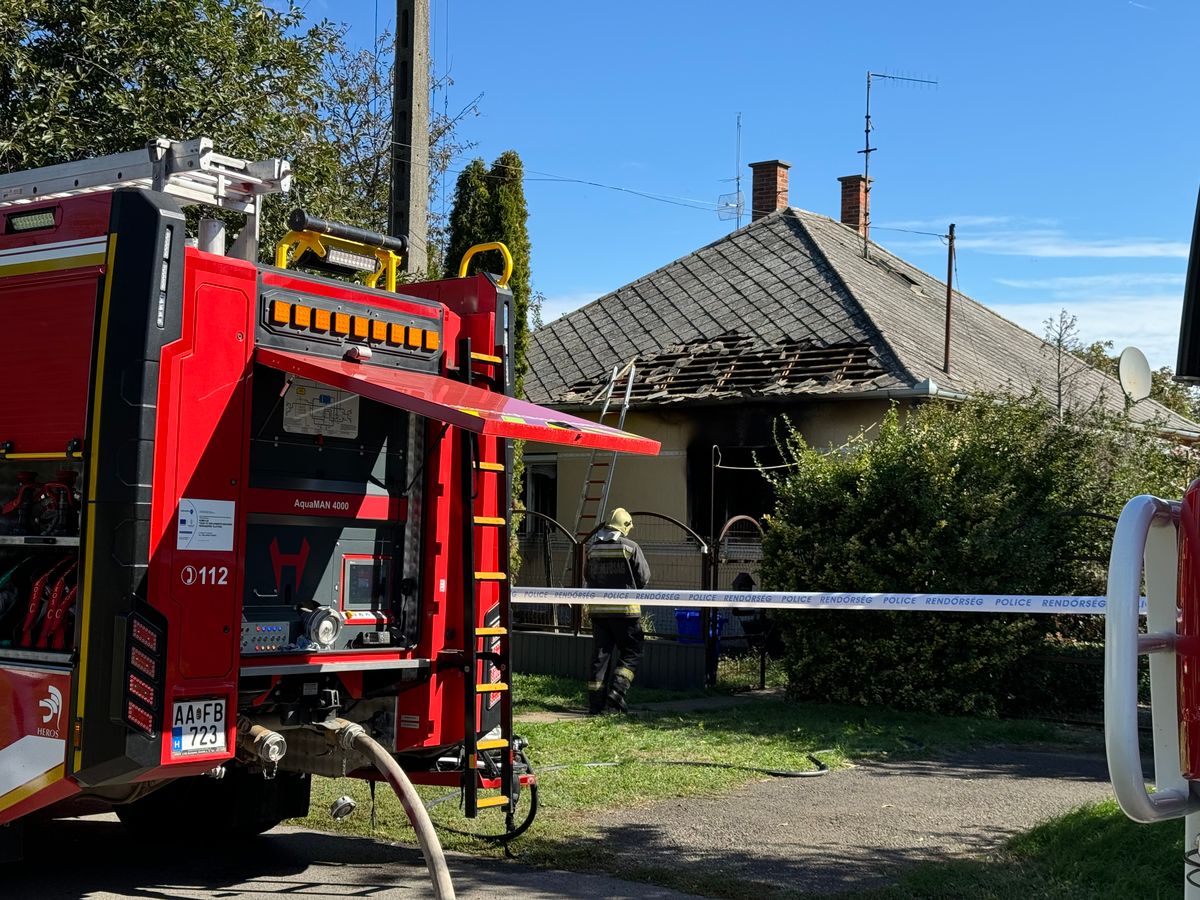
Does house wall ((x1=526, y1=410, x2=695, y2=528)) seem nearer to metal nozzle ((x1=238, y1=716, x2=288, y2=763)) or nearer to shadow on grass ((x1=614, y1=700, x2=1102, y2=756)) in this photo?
shadow on grass ((x1=614, y1=700, x2=1102, y2=756))

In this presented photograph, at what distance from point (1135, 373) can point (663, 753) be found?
176 inches

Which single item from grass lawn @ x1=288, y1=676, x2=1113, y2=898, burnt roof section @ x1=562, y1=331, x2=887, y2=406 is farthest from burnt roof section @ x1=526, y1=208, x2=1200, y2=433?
grass lawn @ x1=288, y1=676, x2=1113, y2=898

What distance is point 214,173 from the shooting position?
6.30 metres

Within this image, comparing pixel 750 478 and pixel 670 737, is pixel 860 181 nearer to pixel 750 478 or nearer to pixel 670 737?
pixel 750 478

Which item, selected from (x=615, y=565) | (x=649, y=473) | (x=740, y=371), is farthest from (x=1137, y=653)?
(x=649, y=473)

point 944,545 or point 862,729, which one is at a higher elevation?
point 944,545

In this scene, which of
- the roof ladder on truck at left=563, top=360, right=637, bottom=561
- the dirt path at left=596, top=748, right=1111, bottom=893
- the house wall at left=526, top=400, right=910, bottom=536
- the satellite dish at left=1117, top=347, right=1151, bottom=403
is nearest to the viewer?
the dirt path at left=596, top=748, right=1111, bottom=893

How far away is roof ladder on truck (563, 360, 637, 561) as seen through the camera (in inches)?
797

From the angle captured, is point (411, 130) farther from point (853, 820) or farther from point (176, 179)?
point (853, 820)

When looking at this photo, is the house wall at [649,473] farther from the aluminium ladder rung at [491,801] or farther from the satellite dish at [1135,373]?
the aluminium ladder rung at [491,801]

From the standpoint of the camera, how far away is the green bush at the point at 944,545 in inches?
480

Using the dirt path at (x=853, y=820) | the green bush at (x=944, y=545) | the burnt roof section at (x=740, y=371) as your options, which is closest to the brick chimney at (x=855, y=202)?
the burnt roof section at (x=740, y=371)

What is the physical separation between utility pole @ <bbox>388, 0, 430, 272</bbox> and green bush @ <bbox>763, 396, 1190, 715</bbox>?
437 centimetres

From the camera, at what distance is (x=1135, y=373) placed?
33.0 ft
